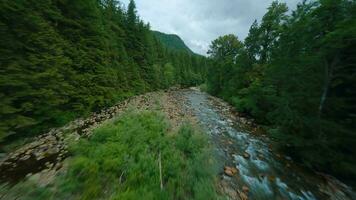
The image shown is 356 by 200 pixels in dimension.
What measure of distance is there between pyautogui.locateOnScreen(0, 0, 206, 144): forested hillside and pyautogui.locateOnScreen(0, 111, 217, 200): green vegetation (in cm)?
323

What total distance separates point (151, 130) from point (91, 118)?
5.20 meters

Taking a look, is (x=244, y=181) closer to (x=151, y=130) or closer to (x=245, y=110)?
(x=151, y=130)

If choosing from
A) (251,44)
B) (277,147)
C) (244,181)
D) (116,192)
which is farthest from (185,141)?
(251,44)

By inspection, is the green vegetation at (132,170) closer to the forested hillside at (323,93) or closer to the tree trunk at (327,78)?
the forested hillside at (323,93)

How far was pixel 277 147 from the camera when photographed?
8055 millimetres

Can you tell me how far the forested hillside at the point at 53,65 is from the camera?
20.6 ft

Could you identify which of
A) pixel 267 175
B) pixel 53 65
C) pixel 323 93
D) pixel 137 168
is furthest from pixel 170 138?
pixel 53 65

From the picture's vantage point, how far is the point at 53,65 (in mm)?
8594

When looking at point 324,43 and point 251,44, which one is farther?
point 251,44

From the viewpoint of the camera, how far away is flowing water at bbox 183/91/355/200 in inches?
196

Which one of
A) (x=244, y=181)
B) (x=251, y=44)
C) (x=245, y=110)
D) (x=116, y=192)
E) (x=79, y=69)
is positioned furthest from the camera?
(x=251, y=44)

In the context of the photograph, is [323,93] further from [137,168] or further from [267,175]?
[137,168]

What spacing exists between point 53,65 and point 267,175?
35.4 feet

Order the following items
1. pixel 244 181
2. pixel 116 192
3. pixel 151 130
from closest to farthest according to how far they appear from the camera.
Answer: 1. pixel 116 192
2. pixel 244 181
3. pixel 151 130
